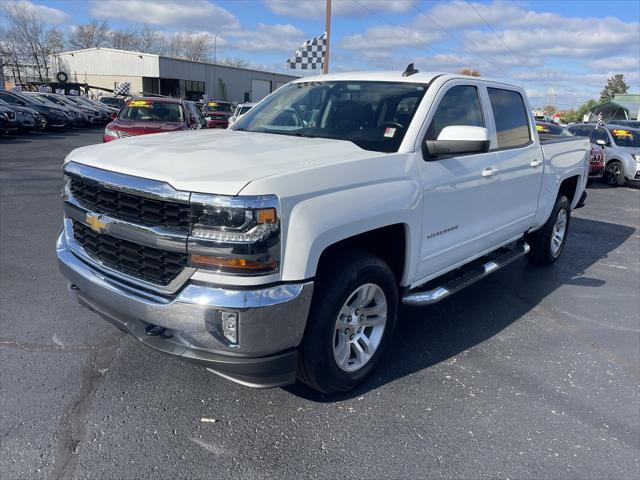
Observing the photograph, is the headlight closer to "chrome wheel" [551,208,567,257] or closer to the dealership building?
"chrome wheel" [551,208,567,257]

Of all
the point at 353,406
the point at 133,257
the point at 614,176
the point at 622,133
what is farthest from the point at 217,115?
the point at 353,406

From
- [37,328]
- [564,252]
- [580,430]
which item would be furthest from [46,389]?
[564,252]

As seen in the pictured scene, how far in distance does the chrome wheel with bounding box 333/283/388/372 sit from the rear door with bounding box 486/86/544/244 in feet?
5.09

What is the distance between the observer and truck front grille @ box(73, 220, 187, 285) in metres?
2.55

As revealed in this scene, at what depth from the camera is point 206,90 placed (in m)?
57.3

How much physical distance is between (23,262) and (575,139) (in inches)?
248

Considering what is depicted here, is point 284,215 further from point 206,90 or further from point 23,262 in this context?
point 206,90

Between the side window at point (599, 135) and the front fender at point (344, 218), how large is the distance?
13.9m

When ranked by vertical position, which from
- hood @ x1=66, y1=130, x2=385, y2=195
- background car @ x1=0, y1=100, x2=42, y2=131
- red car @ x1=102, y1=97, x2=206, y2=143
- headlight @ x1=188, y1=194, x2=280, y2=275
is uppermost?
hood @ x1=66, y1=130, x2=385, y2=195

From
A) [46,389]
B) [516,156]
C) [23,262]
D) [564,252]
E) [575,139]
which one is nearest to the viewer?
[46,389]

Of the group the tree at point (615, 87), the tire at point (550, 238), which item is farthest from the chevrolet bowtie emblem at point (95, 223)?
the tree at point (615, 87)

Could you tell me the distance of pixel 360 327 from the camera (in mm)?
3229

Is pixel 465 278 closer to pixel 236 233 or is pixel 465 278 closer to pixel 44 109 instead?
pixel 236 233

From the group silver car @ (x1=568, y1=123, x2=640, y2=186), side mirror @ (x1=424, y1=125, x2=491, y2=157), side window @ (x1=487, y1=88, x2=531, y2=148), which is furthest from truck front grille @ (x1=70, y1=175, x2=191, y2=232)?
silver car @ (x1=568, y1=123, x2=640, y2=186)
